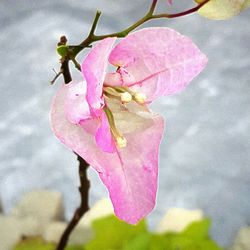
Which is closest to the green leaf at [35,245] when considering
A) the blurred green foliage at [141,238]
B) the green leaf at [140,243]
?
the blurred green foliage at [141,238]

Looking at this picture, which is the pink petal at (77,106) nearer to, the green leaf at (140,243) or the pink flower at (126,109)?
the pink flower at (126,109)

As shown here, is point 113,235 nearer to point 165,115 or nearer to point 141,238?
point 141,238

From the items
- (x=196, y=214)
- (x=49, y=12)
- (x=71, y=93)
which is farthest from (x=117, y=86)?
(x=49, y=12)

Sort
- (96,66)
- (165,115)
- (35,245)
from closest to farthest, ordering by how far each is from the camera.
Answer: (96,66) < (35,245) < (165,115)

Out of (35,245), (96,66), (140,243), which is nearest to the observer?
(96,66)

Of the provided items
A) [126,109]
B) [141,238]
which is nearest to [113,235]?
[141,238]

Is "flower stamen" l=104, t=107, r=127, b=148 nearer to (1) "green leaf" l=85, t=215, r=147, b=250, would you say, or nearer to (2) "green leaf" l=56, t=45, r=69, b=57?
(2) "green leaf" l=56, t=45, r=69, b=57
